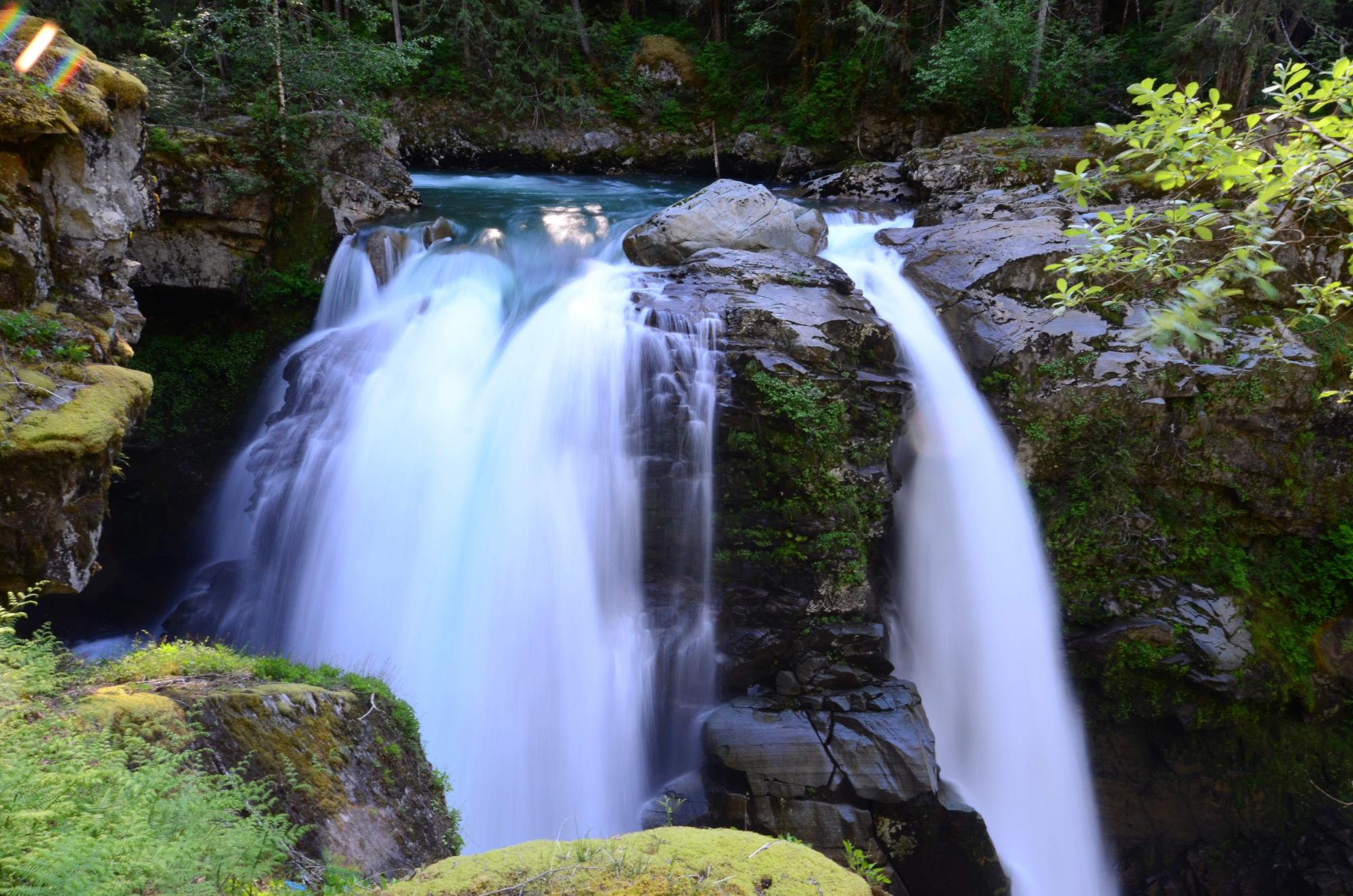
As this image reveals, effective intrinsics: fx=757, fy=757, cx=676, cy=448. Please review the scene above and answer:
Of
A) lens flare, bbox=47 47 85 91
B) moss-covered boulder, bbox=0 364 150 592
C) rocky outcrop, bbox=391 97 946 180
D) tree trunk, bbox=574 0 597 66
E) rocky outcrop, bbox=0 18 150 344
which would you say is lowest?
moss-covered boulder, bbox=0 364 150 592

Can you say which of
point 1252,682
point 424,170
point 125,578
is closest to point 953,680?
point 1252,682

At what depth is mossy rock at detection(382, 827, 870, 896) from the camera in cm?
237

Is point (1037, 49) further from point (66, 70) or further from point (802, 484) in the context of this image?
point (66, 70)

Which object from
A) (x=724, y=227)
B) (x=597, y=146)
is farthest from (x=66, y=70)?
(x=597, y=146)

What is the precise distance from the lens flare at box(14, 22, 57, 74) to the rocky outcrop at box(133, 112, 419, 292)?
14.7 feet

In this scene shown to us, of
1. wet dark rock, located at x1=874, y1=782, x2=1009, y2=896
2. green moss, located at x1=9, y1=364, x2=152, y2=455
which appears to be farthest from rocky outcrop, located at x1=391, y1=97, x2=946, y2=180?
wet dark rock, located at x1=874, y1=782, x2=1009, y2=896

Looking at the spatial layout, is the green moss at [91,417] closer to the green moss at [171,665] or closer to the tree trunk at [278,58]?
the green moss at [171,665]

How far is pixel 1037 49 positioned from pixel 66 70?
15057 millimetres

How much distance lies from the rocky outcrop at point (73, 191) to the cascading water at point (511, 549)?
8.21 ft

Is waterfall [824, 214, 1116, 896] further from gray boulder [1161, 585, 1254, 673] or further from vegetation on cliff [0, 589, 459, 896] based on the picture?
vegetation on cliff [0, 589, 459, 896]

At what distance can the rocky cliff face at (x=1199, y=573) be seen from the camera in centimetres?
832

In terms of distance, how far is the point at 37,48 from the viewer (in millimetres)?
6086

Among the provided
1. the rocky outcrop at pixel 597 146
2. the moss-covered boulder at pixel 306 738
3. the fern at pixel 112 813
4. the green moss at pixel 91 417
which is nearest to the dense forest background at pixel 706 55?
the rocky outcrop at pixel 597 146

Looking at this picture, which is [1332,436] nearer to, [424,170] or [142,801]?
[142,801]
